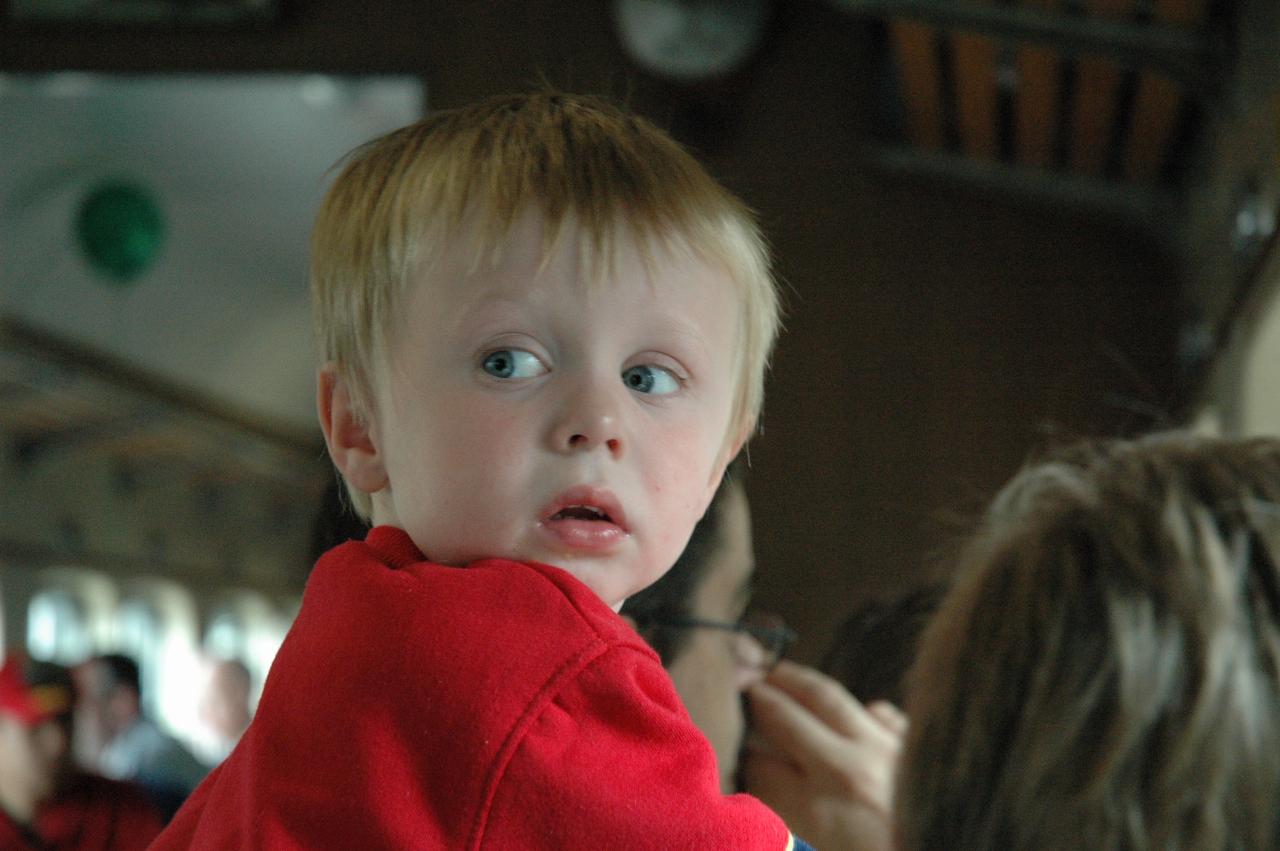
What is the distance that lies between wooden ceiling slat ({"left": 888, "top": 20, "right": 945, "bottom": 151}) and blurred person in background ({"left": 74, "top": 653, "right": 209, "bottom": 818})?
266 cm

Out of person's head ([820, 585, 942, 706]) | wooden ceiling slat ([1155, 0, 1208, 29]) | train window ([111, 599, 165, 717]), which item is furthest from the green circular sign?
train window ([111, 599, 165, 717])

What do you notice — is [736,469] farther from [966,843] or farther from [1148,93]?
[1148,93]

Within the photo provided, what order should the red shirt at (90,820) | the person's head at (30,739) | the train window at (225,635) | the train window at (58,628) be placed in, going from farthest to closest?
the train window at (225,635), the train window at (58,628), the person's head at (30,739), the red shirt at (90,820)

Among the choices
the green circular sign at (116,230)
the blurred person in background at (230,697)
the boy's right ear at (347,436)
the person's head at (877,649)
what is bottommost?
the blurred person in background at (230,697)

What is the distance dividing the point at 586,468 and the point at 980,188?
2.97 meters

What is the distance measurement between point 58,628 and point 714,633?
1054 cm

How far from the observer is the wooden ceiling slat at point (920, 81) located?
115 inches

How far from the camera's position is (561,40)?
3520 mm

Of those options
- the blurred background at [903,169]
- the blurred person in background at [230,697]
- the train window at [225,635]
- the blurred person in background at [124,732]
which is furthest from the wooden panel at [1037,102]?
the train window at [225,635]

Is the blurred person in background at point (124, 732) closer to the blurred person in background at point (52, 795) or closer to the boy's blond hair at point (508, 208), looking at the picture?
the blurred person in background at point (52, 795)

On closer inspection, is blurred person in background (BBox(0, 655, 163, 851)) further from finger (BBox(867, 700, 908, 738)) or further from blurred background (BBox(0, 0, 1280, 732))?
finger (BBox(867, 700, 908, 738))

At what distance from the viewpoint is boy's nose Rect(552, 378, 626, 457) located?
2.11 ft

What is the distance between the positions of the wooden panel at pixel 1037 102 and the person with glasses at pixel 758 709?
5.21 ft

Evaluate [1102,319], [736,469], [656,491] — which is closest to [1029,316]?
[1102,319]
